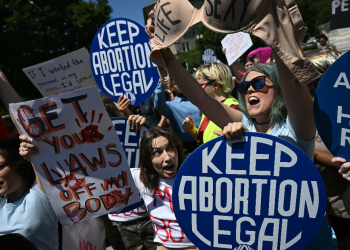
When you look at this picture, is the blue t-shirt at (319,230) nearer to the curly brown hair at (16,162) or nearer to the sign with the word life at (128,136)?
the sign with the word life at (128,136)

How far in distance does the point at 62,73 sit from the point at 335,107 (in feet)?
8.42

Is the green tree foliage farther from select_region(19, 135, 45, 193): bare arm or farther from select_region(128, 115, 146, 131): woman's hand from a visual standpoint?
select_region(19, 135, 45, 193): bare arm

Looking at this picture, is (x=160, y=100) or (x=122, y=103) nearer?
(x=122, y=103)

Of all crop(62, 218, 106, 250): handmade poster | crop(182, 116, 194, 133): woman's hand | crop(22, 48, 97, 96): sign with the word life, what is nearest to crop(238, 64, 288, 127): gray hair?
crop(182, 116, 194, 133): woman's hand

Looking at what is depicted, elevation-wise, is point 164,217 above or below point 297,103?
below

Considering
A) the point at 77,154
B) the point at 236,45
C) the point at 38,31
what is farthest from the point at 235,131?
the point at 38,31

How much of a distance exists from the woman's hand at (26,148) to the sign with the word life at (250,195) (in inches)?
37.6

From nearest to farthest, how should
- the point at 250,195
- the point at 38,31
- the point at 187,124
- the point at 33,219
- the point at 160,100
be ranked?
the point at 250,195 → the point at 33,219 → the point at 187,124 → the point at 160,100 → the point at 38,31

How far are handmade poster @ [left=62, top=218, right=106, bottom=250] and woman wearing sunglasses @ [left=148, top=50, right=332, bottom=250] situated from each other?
118 cm

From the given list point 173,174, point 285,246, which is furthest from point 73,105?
point 285,246

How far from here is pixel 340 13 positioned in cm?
350

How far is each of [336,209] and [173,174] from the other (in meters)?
1.12

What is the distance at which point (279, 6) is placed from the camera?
98 centimetres

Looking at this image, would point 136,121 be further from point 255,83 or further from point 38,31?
point 38,31
